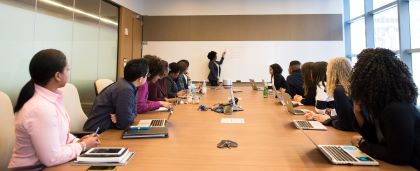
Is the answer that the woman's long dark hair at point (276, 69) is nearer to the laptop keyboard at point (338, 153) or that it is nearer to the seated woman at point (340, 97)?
the seated woman at point (340, 97)

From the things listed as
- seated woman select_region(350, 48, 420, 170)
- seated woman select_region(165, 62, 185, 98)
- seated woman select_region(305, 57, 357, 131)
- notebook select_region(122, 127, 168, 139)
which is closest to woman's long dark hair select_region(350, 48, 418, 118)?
seated woman select_region(350, 48, 420, 170)

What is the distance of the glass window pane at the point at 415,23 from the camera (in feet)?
14.2

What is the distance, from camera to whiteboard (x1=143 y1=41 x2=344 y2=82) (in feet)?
24.0

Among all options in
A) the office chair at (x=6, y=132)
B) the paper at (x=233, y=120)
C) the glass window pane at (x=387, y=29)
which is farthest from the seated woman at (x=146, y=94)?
the glass window pane at (x=387, y=29)

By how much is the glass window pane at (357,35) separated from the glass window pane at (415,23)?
1.84 m

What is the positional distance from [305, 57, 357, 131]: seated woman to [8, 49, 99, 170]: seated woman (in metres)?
1.71

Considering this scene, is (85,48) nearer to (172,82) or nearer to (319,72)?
(172,82)

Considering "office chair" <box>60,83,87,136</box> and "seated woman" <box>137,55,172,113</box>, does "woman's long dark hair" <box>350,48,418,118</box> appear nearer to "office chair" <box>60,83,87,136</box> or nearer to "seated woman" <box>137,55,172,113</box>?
"seated woman" <box>137,55,172,113</box>

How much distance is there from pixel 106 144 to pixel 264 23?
21.2 feet

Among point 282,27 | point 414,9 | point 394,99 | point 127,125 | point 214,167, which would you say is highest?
point 282,27

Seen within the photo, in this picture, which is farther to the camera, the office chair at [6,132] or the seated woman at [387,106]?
the office chair at [6,132]

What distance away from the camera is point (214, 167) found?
129 centimetres

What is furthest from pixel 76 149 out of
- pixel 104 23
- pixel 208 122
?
pixel 104 23

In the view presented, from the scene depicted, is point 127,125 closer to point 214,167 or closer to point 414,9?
point 214,167
